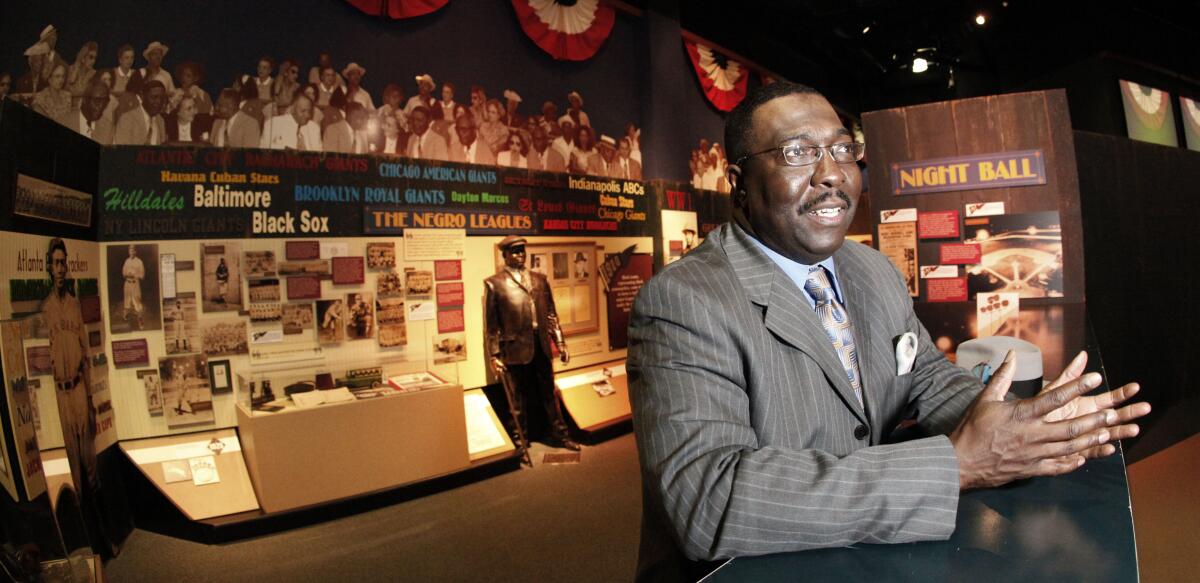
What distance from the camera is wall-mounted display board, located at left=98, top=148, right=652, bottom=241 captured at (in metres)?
4.57

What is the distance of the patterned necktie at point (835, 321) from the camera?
1473 millimetres

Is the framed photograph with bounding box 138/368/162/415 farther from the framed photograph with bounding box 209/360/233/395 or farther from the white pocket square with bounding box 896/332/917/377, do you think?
the white pocket square with bounding box 896/332/917/377

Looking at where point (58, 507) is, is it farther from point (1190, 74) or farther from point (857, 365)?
point (1190, 74)

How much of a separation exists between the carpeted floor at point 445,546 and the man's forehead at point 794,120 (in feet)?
9.75

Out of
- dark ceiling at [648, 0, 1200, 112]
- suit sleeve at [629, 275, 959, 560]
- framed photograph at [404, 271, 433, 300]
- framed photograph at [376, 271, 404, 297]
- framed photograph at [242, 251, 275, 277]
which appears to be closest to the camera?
suit sleeve at [629, 275, 959, 560]

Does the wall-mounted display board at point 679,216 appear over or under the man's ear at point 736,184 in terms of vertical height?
over

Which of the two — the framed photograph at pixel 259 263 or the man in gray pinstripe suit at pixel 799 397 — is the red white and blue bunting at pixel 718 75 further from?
the man in gray pinstripe suit at pixel 799 397

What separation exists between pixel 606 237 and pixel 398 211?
2.59 m

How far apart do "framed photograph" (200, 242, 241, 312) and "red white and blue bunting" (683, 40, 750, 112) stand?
671cm

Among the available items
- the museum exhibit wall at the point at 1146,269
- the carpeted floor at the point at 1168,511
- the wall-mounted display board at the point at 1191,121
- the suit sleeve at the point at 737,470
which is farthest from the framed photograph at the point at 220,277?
the wall-mounted display board at the point at 1191,121

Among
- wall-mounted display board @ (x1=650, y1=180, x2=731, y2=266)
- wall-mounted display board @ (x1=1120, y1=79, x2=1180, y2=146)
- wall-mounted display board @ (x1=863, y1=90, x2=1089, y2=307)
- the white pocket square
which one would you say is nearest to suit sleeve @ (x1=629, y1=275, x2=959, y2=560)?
the white pocket square

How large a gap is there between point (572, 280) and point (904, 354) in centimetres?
A: 568

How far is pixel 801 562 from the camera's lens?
3.04 feet

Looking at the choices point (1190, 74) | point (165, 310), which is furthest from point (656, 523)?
point (1190, 74)
